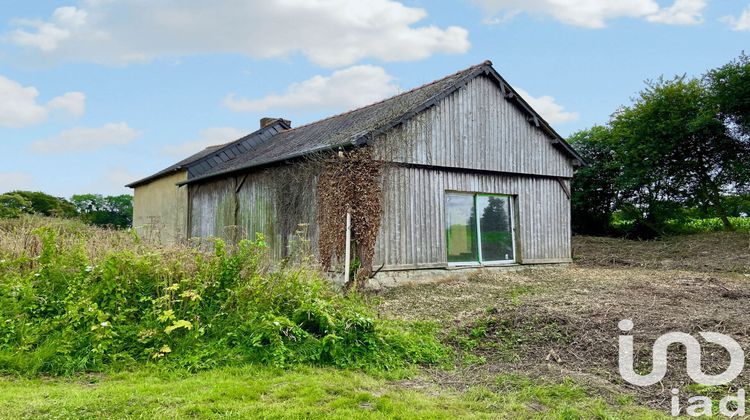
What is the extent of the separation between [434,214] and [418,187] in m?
0.73

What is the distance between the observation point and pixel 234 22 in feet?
33.4

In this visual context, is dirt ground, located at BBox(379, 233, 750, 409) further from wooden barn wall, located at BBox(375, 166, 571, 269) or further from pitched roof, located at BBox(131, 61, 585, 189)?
pitched roof, located at BBox(131, 61, 585, 189)

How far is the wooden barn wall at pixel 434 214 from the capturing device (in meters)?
10.9

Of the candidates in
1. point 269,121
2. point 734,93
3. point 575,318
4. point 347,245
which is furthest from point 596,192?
point 575,318

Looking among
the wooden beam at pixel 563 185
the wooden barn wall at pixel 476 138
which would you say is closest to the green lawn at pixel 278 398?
the wooden barn wall at pixel 476 138

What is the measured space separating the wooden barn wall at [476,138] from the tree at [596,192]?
12.3m

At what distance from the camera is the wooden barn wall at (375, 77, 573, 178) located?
1130 cm

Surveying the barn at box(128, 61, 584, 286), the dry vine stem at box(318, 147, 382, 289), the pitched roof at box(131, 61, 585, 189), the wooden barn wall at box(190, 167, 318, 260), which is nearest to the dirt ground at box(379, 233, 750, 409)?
the barn at box(128, 61, 584, 286)

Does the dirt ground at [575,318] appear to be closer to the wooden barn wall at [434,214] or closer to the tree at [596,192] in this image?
the wooden barn wall at [434,214]

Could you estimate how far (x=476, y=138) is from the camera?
41.2 ft

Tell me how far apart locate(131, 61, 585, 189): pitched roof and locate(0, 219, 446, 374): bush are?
4455mm

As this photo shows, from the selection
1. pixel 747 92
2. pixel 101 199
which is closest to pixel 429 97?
A: pixel 747 92

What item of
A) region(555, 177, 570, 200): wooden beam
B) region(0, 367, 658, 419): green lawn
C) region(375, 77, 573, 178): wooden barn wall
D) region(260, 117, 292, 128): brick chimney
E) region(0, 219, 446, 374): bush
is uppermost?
region(260, 117, 292, 128): brick chimney

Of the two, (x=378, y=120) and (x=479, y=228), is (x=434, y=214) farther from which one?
(x=378, y=120)
